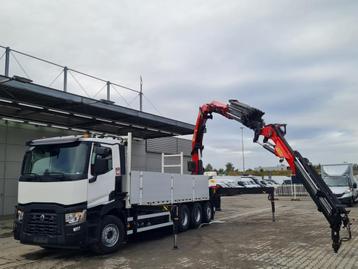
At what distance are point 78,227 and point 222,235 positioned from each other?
542cm

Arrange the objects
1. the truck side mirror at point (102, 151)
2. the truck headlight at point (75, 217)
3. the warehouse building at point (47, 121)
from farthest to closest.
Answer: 1. the warehouse building at point (47, 121)
2. the truck side mirror at point (102, 151)
3. the truck headlight at point (75, 217)

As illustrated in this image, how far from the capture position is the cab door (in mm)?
9264

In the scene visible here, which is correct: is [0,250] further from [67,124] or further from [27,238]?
[67,124]

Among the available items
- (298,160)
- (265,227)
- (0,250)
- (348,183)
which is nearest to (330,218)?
(298,160)

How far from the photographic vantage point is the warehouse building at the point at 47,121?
44.1 feet

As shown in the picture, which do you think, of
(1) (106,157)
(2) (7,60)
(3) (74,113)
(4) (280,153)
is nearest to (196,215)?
(4) (280,153)

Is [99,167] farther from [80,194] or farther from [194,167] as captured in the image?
[194,167]

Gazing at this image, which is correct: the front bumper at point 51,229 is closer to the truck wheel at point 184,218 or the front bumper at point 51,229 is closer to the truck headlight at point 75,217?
the truck headlight at point 75,217

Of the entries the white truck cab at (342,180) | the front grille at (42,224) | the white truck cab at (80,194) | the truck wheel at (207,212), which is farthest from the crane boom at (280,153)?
the white truck cab at (342,180)

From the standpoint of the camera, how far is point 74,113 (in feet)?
52.5

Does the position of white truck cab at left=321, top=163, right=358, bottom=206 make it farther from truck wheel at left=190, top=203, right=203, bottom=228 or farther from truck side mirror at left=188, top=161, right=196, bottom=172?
truck wheel at left=190, top=203, right=203, bottom=228

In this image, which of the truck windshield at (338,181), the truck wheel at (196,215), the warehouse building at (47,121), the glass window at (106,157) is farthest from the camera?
the truck windshield at (338,181)

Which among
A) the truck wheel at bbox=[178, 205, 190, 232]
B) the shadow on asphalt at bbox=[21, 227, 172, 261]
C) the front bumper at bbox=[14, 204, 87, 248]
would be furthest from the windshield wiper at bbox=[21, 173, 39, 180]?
the truck wheel at bbox=[178, 205, 190, 232]

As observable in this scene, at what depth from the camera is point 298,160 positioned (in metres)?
10.1
